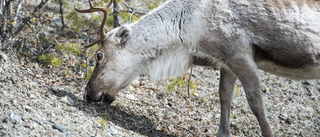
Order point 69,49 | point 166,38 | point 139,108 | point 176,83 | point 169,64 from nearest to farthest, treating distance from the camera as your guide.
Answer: point 166,38, point 169,64, point 139,108, point 69,49, point 176,83

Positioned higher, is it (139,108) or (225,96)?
(225,96)

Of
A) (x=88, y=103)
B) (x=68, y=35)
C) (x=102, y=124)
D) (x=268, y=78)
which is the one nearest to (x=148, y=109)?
(x=88, y=103)

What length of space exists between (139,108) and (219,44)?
1967mm

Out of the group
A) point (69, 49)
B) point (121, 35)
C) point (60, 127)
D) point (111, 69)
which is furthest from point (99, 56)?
point (60, 127)

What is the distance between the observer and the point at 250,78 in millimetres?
4828

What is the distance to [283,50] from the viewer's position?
495 cm

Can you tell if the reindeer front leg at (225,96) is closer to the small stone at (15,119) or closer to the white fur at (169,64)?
the white fur at (169,64)

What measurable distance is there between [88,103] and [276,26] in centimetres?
306

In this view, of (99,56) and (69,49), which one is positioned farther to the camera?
(69,49)

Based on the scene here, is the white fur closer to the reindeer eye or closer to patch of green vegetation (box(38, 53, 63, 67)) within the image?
the reindeer eye

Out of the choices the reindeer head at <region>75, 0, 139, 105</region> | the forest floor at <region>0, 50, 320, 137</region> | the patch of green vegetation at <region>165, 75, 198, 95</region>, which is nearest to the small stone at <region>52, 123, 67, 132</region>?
the forest floor at <region>0, 50, 320, 137</region>

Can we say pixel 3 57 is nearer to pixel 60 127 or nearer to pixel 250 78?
pixel 60 127

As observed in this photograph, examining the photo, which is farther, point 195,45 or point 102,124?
point 195,45

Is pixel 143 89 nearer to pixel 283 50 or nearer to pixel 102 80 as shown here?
pixel 102 80
